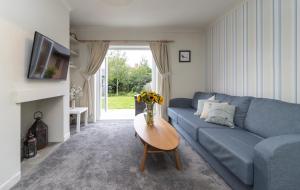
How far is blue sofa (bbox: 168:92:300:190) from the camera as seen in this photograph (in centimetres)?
137

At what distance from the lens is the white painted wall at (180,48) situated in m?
4.90

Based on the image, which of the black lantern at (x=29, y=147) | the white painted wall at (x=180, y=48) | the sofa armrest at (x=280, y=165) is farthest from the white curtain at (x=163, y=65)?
the sofa armrest at (x=280, y=165)

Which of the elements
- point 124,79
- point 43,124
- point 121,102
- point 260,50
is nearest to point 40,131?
point 43,124

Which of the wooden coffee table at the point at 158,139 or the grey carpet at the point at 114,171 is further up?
the wooden coffee table at the point at 158,139

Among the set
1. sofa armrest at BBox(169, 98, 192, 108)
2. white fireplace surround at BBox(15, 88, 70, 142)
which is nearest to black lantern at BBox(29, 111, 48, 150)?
white fireplace surround at BBox(15, 88, 70, 142)

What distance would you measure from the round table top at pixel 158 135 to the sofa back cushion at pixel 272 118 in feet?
3.27

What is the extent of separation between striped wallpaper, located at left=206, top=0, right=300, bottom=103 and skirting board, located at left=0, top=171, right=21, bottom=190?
3203mm

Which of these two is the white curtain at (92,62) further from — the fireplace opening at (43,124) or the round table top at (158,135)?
the round table top at (158,135)

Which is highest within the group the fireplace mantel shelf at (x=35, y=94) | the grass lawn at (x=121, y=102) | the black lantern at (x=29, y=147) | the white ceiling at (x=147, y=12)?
the white ceiling at (x=147, y=12)

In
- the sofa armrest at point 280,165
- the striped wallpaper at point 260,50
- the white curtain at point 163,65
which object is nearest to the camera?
the sofa armrest at point 280,165

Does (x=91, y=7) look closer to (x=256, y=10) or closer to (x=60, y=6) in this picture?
(x=60, y=6)

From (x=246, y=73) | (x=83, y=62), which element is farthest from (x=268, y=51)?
(x=83, y=62)

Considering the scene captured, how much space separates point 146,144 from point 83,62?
346cm

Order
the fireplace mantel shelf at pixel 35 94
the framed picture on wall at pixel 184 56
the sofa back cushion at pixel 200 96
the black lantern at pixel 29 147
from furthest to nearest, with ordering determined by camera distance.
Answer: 1. the framed picture on wall at pixel 184 56
2. the sofa back cushion at pixel 200 96
3. the black lantern at pixel 29 147
4. the fireplace mantel shelf at pixel 35 94
